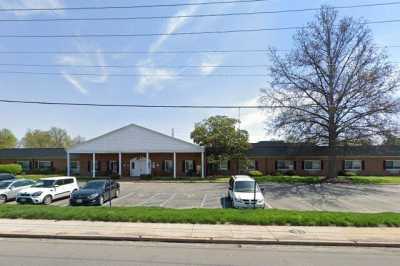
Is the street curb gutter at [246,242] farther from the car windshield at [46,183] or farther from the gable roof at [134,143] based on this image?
the gable roof at [134,143]

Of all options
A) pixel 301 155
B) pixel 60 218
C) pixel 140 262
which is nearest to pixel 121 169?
pixel 301 155

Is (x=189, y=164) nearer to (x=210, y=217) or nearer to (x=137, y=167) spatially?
(x=137, y=167)

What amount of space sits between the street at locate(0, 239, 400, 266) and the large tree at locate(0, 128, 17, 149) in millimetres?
82136

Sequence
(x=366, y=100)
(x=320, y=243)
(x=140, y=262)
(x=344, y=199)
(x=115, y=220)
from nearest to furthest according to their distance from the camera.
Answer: (x=140, y=262) → (x=320, y=243) → (x=115, y=220) → (x=344, y=199) → (x=366, y=100)

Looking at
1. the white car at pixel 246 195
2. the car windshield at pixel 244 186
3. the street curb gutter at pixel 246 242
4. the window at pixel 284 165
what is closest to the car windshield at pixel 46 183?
the white car at pixel 246 195

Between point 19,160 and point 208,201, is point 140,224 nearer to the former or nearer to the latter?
point 208,201

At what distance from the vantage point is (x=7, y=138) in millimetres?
86688

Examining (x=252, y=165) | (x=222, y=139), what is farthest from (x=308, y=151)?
(x=222, y=139)

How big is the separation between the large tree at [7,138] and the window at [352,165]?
70028mm

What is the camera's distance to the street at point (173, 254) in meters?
9.06

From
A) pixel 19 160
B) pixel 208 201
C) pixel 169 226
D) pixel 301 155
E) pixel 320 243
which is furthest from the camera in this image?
pixel 19 160

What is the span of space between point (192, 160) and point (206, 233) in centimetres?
3622

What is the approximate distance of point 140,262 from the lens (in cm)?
894

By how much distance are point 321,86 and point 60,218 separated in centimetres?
3180
